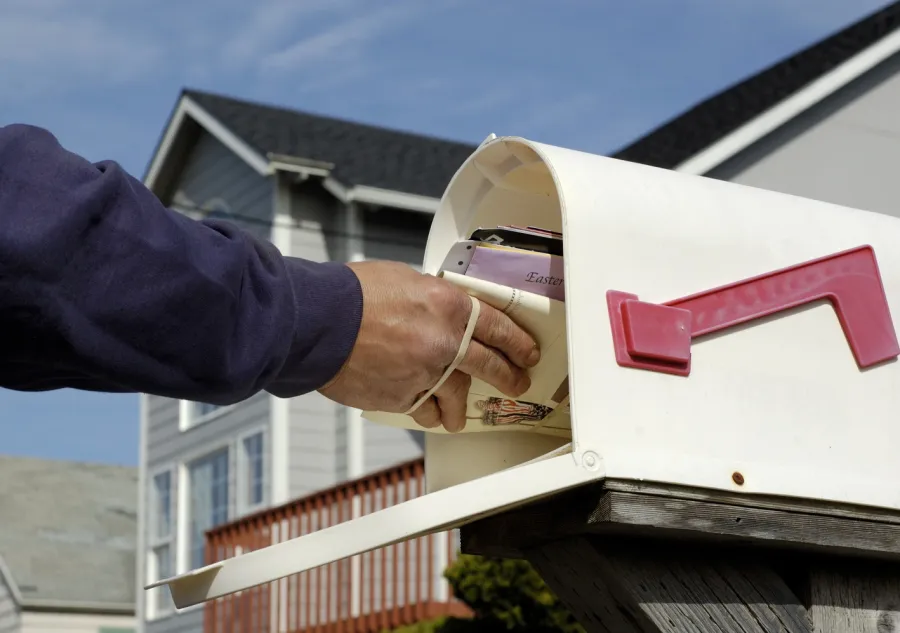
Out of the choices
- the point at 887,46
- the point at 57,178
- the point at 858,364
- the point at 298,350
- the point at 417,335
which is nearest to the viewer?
the point at 57,178

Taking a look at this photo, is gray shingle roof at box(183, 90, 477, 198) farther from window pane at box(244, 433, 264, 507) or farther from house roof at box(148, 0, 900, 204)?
window pane at box(244, 433, 264, 507)

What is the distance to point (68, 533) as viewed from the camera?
65.3 feet

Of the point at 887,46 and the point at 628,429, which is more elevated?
the point at 887,46

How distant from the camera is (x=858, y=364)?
5.80ft

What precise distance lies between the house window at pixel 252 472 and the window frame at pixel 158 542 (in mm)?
1501

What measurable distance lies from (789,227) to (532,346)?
0.42 m

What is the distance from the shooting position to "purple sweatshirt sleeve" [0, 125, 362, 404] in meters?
1.21

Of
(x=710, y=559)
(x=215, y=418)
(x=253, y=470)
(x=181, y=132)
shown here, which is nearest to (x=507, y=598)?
(x=710, y=559)

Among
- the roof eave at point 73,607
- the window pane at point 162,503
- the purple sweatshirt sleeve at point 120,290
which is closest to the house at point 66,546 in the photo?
the roof eave at point 73,607

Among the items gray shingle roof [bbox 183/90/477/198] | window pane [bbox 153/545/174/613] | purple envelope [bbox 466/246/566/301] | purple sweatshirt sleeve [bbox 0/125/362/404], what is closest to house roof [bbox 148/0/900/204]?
gray shingle roof [bbox 183/90/477/198]

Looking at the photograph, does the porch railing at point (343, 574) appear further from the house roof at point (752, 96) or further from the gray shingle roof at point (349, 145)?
the gray shingle roof at point (349, 145)

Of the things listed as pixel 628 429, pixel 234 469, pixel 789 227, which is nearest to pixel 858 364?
pixel 789 227

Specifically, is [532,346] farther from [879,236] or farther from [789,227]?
[879,236]

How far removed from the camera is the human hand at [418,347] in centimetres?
161
